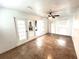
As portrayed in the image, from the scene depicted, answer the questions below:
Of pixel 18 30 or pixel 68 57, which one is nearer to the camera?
pixel 68 57

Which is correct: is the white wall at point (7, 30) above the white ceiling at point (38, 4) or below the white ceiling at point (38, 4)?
below

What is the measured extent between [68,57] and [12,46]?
121 inches

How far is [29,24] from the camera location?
470 cm

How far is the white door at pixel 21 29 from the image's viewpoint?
374cm

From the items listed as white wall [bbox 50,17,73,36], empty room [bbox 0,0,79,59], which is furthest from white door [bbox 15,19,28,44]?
white wall [bbox 50,17,73,36]

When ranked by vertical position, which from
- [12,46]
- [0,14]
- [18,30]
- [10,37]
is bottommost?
[12,46]

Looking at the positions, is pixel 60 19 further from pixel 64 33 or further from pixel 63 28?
pixel 64 33

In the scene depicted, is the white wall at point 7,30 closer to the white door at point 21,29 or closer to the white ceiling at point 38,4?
the white door at point 21,29

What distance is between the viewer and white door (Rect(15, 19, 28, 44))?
12.3 feet

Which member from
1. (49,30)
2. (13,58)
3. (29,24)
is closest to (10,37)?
(13,58)

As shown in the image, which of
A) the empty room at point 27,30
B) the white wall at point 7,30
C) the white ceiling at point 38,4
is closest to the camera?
the white ceiling at point 38,4

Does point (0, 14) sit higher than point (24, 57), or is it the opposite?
point (0, 14)

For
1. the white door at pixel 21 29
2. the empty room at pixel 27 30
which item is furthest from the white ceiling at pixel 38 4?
the white door at pixel 21 29

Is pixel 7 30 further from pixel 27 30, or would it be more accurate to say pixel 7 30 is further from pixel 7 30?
pixel 27 30
